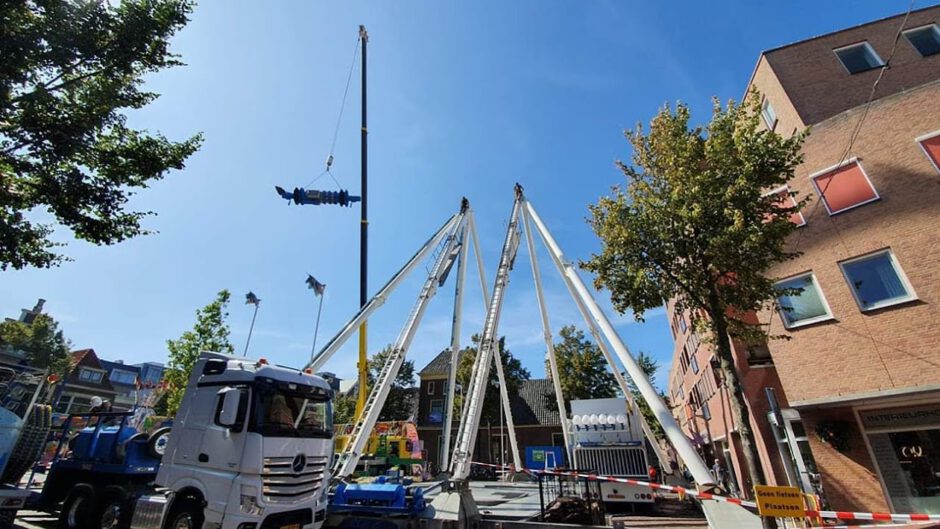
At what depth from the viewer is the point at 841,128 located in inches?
560

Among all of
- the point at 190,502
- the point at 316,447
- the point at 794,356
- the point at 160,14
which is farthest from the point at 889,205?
the point at 160,14

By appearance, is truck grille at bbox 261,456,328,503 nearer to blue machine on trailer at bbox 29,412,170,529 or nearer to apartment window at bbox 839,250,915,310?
blue machine on trailer at bbox 29,412,170,529

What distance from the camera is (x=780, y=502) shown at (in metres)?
6.34

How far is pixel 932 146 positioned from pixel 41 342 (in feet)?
204

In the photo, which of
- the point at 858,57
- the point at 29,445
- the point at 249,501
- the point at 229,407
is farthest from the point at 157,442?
the point at 858,57

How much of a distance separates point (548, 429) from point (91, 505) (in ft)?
122

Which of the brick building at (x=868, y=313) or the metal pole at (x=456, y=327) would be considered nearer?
the brick building at (x=868, y=313)

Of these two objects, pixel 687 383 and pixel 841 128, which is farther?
pixel 687 383

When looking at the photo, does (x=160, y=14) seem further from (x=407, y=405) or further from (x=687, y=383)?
(x=407, y=405)

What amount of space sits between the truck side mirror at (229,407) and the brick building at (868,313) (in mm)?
15210

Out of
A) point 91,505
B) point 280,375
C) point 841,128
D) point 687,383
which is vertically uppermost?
point 841,128

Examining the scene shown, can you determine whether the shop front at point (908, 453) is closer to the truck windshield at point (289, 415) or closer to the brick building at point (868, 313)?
the brick building at point (868, 313)

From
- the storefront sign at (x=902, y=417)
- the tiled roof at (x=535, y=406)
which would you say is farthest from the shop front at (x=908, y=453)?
the tiled roof at (x=535, y=406)

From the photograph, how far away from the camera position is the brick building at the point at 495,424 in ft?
133
